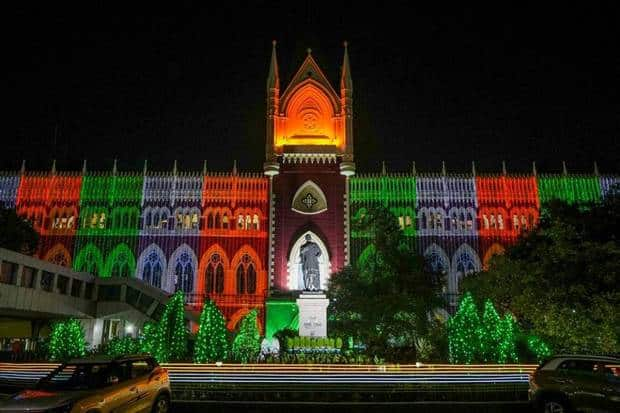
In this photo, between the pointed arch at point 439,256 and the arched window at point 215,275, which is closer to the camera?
the arched window at point 215,275

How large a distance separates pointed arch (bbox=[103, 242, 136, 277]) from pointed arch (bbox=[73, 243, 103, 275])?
733mm

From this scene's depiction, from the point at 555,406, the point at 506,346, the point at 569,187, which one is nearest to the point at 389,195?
the point at 569,187

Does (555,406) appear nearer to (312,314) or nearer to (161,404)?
(161,404)

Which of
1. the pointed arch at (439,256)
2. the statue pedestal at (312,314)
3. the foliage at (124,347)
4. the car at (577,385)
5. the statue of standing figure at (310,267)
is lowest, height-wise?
the car at (577,385)

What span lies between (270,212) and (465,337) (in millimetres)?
24798

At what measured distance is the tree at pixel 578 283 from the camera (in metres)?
18.9

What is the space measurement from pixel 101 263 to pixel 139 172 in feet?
→ 28.4

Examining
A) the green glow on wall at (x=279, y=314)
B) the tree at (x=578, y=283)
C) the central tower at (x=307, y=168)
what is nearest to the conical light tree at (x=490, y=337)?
the tree at (x=578, y=283)

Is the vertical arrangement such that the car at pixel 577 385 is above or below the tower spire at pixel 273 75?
below

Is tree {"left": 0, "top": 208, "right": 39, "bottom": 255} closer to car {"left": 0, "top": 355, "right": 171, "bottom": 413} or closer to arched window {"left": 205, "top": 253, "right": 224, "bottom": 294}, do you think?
arched window {"left": 205, "top": 253, "right": 224, "bottom": 294}

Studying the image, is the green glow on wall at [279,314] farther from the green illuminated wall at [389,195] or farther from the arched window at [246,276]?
the green illuminated wall at [389,195]

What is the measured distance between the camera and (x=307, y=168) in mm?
44969

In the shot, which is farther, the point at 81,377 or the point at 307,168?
the point at 307,168

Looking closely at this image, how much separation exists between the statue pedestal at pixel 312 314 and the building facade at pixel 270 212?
16.6 meters
